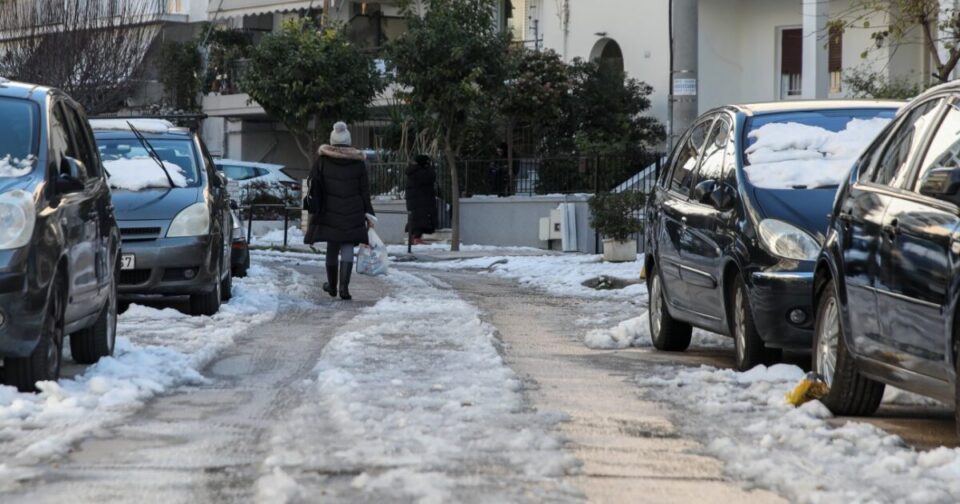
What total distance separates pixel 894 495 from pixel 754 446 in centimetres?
116

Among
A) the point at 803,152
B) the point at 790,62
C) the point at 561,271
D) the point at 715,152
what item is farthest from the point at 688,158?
the point at 790,62

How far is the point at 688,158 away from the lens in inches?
460

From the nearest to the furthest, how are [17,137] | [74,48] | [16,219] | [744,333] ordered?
[16,219], [17,137], [744,333], [74,48]

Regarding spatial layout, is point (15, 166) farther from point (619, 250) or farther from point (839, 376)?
point (619, 250)

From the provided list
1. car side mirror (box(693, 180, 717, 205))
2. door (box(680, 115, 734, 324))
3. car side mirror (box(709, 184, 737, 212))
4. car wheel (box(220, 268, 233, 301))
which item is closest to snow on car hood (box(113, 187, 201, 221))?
car wheel (box(220, 268, 233, 301))

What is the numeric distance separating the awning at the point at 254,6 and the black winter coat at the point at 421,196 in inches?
524

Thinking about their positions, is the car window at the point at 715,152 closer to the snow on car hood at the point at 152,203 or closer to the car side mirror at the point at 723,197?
the car side mirror at the point at 723,197

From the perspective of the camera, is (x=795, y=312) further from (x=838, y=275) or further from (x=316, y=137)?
(x=316, y=137)

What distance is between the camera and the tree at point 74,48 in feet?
123

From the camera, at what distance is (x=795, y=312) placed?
916cm

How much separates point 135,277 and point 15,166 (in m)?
5.14

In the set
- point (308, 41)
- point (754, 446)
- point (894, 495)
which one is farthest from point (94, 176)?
point (308, 41)

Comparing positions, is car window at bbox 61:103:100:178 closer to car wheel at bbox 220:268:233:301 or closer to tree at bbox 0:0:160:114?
car wheel at bbox 220:268:233:301

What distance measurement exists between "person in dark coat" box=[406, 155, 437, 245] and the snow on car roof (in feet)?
50.3
